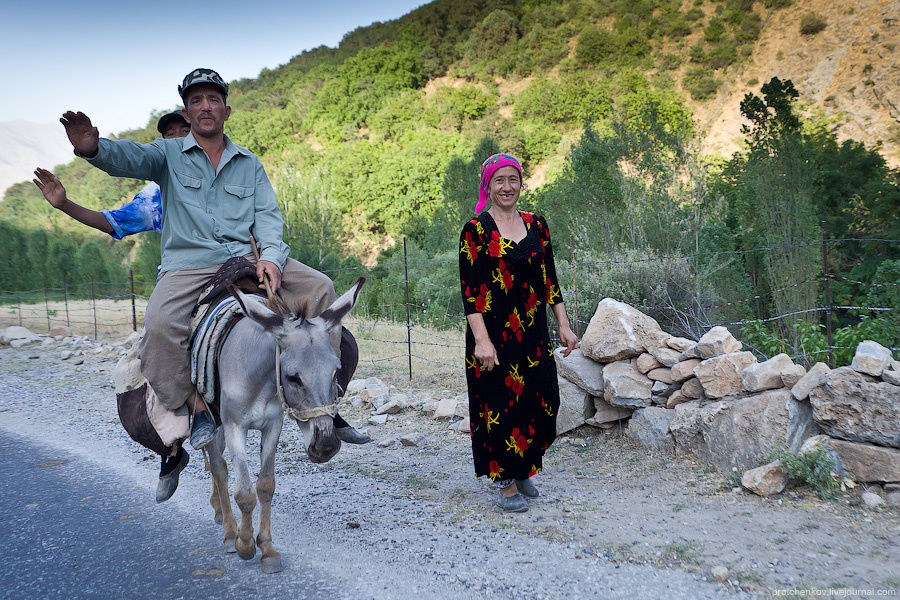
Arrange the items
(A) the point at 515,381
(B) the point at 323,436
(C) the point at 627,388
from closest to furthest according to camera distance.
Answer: (B) the point at 323,436
(A) the point at 515,381
(C) the point at 627,388

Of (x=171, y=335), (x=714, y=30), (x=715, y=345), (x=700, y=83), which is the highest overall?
(x=714, y=30)

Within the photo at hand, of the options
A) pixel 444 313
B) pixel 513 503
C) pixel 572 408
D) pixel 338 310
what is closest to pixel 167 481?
pixel 338 310

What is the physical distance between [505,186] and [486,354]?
1.15 metres

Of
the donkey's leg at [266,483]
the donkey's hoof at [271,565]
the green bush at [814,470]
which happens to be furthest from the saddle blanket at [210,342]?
the green bush at [814,470]

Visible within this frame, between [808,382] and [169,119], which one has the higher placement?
[169,119]

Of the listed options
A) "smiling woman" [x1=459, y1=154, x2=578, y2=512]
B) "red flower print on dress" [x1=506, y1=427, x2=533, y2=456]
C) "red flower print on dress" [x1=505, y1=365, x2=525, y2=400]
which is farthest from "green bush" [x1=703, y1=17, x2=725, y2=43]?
"red flower print on dress" [x1=506, y1=427, x2=533, y2=456]

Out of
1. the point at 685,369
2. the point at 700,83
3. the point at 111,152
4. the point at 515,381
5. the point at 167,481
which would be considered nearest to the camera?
the point at 111,152

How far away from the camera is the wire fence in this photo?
7.39 metres

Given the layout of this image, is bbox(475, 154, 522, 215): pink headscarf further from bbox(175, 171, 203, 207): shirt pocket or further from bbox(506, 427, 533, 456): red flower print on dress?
bbox(175, 171, 203, 207): shirt pocket

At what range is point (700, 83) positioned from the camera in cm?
4469

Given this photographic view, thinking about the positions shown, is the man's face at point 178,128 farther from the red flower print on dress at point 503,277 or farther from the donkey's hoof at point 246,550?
the donkey's hoof at point 246,550

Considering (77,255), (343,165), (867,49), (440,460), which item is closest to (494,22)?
(343,165)

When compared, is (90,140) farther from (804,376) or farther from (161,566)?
(804,376)

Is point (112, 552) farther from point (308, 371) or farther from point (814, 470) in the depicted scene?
point (814, 470)
